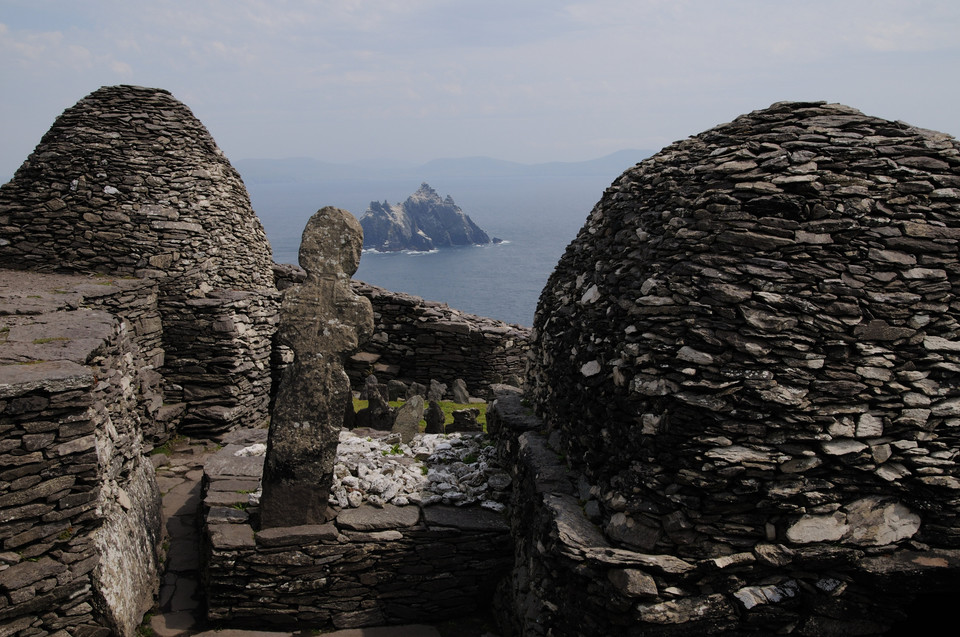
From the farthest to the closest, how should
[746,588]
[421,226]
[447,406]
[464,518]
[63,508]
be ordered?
[421,226] < [447,406] < [464,518] < [63,508] < [746,588]

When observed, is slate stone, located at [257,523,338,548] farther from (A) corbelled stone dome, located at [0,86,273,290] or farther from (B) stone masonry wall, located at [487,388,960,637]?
(A) corbelled stone dome, located at [0,86,273,290]

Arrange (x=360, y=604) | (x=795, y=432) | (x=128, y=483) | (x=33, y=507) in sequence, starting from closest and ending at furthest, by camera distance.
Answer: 1. (x=795, y=432)
2. (x=33, y=507)
3. (x=360, y=604)
4. (x=128, y=483)

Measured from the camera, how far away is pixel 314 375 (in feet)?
23.4

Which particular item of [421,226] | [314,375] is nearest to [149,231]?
[314,375]

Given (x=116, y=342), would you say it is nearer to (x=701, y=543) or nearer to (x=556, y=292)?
(x=556, y=292)

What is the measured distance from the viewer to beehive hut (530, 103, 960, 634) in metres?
5.17

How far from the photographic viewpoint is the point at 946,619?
229 inches

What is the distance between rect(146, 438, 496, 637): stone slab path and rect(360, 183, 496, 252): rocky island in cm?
5156

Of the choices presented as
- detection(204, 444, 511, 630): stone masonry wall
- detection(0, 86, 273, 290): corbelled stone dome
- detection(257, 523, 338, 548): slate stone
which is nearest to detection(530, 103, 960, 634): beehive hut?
detection(204, 444, 511, 630): stone masonry wall

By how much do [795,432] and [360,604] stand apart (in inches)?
185

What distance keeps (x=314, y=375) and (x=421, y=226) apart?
62.1 m

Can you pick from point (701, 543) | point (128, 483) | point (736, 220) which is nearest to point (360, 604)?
point (128, 483)

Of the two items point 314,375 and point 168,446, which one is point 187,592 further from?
point 168,446

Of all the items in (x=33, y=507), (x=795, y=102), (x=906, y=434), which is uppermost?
(x=795, y=102)
